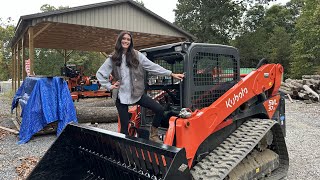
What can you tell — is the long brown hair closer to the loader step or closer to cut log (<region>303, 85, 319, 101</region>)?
the loader step

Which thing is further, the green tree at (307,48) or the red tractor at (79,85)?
the green tree at (307,48)

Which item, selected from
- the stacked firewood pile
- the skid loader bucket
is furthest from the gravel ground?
the stacked firewood pile

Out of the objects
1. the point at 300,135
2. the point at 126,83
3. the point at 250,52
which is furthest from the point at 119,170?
the point at 250,52

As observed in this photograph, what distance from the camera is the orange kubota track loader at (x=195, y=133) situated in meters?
3.21

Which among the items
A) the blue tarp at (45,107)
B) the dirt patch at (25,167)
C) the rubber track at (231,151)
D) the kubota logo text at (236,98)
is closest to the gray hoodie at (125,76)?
the kubota logo text at (236,98)

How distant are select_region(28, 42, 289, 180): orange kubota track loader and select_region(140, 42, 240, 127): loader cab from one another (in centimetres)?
1

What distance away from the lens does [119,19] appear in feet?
43.1

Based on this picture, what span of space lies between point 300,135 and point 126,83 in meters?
5.88

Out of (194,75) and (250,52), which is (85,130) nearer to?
(194,75)

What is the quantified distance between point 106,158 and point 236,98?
176 cm

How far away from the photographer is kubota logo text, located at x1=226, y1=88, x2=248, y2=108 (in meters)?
3.78

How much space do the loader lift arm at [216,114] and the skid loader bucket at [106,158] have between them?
13.2 inches

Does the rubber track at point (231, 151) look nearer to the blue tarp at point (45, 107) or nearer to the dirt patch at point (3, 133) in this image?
the blue tarp at point (45, 107)

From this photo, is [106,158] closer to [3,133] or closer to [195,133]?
[195,133]
